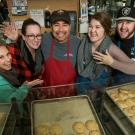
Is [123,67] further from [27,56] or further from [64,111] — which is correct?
[27,56]

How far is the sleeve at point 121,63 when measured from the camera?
158 centimetres

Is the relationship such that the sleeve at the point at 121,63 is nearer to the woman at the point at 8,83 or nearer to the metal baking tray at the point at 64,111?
the metal baking tray at the point at 64,111

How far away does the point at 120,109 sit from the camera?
121cm

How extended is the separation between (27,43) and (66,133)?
0.94 metres

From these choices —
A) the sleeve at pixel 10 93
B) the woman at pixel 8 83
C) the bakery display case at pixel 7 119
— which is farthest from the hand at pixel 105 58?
the bakery display case at pixel 7 119

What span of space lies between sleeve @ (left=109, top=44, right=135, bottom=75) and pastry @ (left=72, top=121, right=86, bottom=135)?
1.93 ft

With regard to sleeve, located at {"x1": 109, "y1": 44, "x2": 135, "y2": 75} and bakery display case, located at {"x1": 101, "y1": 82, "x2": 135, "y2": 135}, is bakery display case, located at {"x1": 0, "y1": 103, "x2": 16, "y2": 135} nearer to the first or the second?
bakery display case, located at {"x1": 101, "y1": 82, "x2": 135, "y2": 135}

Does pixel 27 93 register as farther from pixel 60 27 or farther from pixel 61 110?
pixel 60 27

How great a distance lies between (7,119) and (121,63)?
928mm

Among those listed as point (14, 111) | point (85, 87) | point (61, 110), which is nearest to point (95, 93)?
point (85, 87)

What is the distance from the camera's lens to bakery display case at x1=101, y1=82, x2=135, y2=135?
1103mm

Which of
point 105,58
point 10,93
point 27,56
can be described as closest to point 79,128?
point 10,93

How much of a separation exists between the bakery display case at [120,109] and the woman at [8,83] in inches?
19.4

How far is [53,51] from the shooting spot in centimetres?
180
